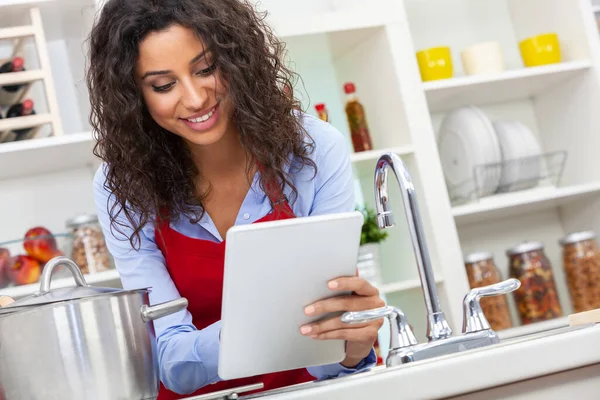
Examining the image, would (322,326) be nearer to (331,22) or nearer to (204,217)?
(204,217)

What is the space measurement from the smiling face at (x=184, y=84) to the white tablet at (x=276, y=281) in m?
0.38

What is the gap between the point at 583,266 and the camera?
93.8 inches

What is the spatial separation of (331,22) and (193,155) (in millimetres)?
943

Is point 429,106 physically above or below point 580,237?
above

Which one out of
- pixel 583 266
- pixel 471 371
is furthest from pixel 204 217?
pixel 583 266

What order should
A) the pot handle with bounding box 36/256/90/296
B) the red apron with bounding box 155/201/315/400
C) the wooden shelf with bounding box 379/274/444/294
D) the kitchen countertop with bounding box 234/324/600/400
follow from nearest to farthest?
the kitchen countertop with bounding box 234/324/600/400 < the pot handle with bounding box 36/256/90/296 < the red apron with bounding box 155/201/315/400 < the wooden shelf with bounding box 379/274/444/294

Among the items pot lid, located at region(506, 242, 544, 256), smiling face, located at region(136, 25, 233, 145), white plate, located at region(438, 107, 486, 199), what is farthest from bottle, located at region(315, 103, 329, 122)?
smiling face, located at region(136, 25, 233, 145)

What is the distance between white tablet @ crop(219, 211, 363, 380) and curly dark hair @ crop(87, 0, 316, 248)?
0.40m

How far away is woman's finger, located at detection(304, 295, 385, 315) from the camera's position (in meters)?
1.00

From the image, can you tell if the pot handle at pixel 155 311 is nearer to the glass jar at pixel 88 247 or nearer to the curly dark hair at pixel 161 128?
the curly dark hair at pixel 161 128

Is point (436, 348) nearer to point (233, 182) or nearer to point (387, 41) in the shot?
point (233, 182)

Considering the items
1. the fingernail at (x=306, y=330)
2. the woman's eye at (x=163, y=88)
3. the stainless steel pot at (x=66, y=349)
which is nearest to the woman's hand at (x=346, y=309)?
the fingernail at (x=306, y=330)

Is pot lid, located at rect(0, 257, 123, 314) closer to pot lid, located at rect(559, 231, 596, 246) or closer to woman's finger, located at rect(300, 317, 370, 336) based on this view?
woman's finger, located at rect(300, 317, 370, 336)

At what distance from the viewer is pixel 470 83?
2357 mm
